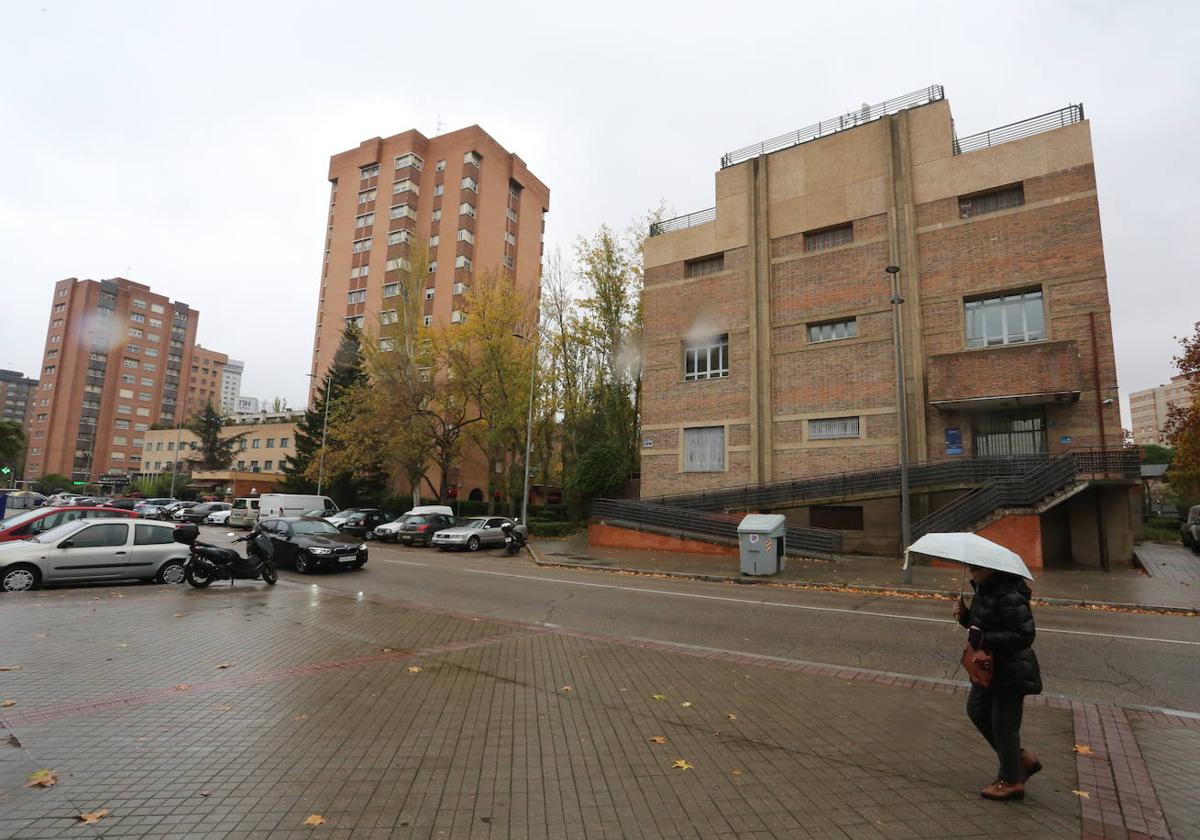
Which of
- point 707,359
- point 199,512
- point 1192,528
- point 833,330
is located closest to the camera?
point 833,330

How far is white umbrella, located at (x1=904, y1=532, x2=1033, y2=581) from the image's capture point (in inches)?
149

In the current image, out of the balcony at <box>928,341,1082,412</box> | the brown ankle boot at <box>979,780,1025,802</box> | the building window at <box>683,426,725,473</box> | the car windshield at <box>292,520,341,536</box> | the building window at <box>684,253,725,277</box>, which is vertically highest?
the building window at <box>684,253,725,277</box>

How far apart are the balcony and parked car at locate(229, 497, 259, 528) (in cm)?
3288

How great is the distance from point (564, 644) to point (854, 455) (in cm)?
1853

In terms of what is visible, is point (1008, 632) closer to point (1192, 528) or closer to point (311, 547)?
point (311, 547)

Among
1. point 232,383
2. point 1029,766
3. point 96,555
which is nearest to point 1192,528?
point 1029,766

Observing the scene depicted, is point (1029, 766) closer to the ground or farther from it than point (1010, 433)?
closer to the ground

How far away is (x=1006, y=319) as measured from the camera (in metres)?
21.7

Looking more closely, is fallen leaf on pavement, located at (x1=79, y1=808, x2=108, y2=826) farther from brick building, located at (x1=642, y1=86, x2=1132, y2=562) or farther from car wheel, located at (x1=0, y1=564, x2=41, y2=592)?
brick building, located at (x1=642, y1=86, x2=1132, y2=562)

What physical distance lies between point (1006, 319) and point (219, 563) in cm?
2483

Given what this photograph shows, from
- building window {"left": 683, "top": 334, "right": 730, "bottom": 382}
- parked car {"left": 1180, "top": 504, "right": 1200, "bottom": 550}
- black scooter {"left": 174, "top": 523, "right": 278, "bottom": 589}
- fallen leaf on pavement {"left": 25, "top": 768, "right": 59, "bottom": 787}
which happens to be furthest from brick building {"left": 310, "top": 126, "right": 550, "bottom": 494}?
fallen leaf on pavement {"left": 25, "top": 768, "right": 59, "bottom": 787}

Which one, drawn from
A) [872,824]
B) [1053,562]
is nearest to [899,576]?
[1053,562]

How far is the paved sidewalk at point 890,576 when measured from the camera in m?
12.7

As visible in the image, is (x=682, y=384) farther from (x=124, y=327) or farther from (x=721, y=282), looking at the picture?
(x=124, y=327)
